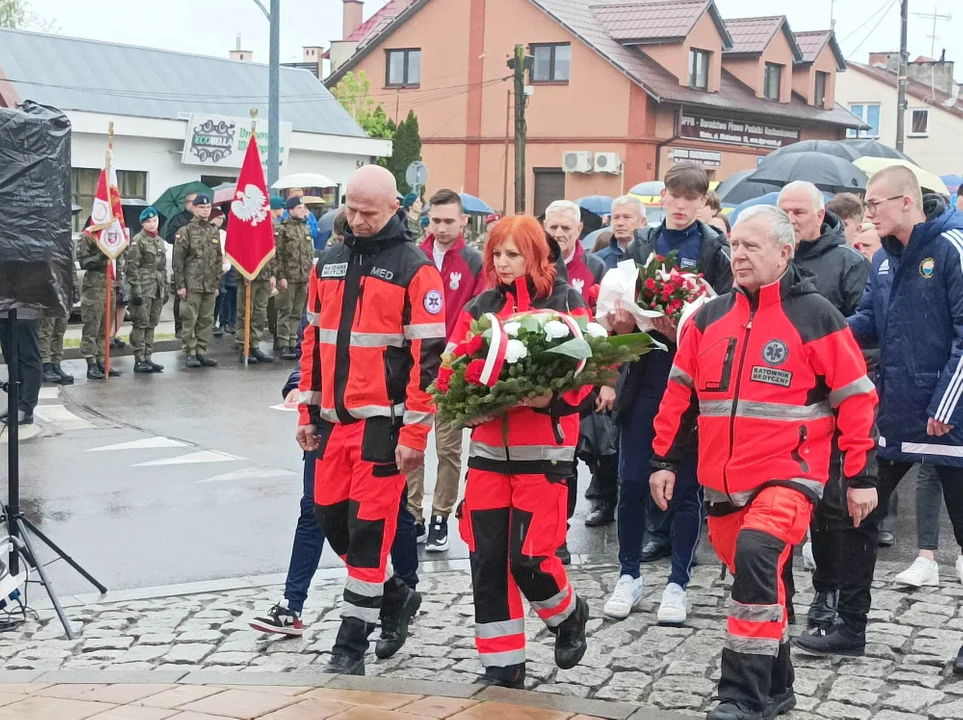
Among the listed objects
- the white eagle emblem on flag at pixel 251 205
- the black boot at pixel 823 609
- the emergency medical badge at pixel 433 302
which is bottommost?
the black boot at pixel 823 609

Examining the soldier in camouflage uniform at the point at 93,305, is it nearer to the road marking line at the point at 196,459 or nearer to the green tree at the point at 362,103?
the road marking line at the point at 196,459

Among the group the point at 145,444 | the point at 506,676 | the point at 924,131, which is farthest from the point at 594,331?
the point at 924,131

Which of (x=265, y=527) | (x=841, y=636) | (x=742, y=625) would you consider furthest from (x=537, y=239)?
(x=265, y=527)

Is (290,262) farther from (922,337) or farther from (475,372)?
(475,372)

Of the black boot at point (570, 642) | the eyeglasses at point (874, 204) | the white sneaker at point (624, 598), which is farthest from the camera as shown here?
the white sneaker at point (624, 598)

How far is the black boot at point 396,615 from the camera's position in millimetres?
6113

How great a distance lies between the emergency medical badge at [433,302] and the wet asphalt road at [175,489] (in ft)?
8.79

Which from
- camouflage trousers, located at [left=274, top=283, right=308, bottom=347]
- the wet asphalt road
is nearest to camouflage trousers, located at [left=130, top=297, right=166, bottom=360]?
the wet asphalt road

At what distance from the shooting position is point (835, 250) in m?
7.04

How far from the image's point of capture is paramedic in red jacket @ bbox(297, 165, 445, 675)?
19.0 ft

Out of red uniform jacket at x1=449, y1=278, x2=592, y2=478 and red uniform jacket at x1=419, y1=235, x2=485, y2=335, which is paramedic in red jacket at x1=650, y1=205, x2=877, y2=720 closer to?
red uniform jacket at x1=449, y1=278, x2=592, y2=478

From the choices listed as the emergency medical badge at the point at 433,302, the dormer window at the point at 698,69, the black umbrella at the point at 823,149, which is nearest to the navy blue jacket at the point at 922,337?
the emergency medical badge at the point at 433,302

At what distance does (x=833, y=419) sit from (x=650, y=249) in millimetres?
2118

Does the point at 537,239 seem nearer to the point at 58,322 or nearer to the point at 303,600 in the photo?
the point at 303,600
